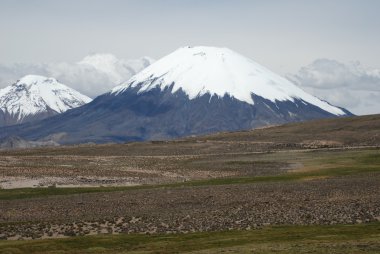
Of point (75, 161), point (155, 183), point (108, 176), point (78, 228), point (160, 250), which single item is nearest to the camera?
point (160, 250)

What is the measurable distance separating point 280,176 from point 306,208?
34.4 m

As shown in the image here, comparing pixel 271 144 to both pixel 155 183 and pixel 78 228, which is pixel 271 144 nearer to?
pixel 155 183

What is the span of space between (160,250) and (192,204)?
25072mm

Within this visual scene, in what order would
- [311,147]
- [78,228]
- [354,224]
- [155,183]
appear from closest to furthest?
[354,224], [78,228], [155,183], [311,147]

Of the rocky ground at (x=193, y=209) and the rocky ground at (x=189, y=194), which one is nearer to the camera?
the rocky ground at (x=193, y=209)

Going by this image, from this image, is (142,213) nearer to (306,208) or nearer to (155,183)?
(306,208)

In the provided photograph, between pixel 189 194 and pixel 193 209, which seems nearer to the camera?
pixel 193 209

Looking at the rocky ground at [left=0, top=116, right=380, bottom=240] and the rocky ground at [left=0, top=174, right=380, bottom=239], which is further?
the rocky ground at [left=0, top=116, right=380, bottom=240]

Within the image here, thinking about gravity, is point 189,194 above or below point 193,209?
above

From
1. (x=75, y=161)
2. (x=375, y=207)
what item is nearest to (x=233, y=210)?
(x=375, y=207)

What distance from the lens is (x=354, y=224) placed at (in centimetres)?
5319

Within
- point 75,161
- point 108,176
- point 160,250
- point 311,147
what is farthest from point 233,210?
point 311,147

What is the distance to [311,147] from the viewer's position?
167m

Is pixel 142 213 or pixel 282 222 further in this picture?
pixel 142 213
